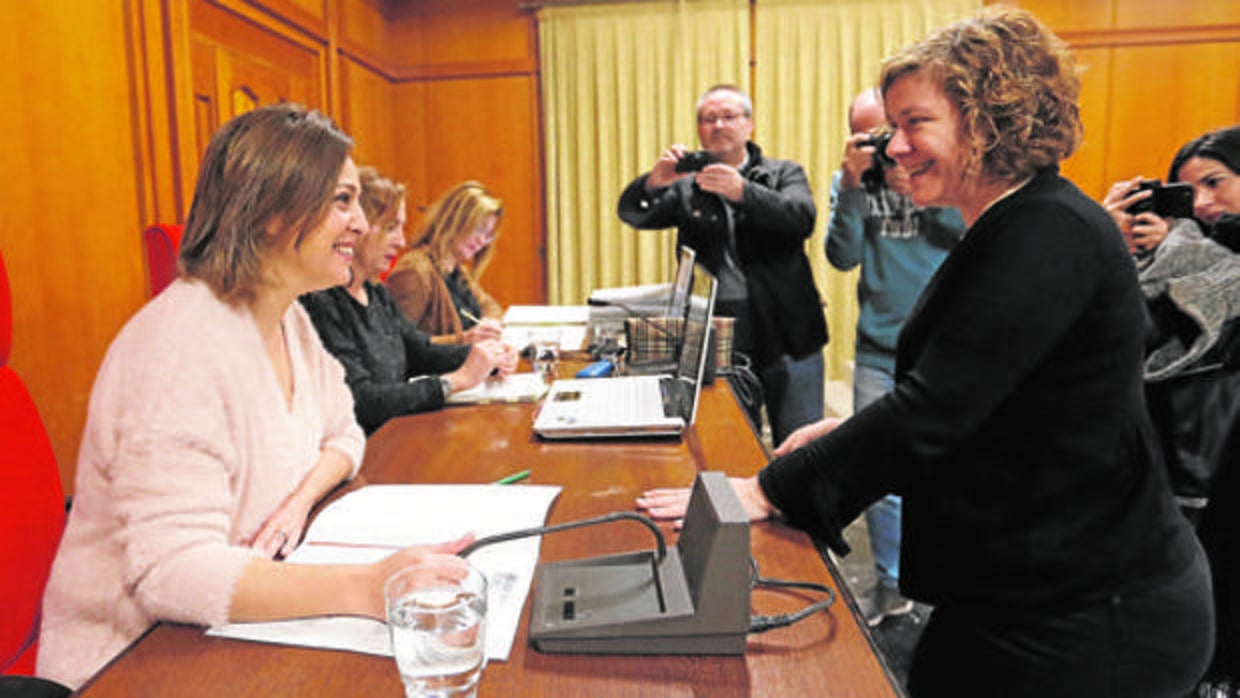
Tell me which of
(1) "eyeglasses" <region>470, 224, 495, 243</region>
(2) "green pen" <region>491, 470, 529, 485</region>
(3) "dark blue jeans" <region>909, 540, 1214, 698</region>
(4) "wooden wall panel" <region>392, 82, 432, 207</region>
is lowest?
(3) "dark blue jeans" <region>909, 540, 1214, 698</region>

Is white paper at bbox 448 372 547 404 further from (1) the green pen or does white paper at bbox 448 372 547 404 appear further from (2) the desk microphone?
(2) the desk microphone

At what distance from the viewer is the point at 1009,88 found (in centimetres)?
91

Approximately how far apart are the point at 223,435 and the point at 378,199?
1292 millimetres

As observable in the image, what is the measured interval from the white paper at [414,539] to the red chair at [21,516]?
392 mm

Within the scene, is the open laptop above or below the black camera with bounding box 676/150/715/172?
below

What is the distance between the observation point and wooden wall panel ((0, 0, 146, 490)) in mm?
2127

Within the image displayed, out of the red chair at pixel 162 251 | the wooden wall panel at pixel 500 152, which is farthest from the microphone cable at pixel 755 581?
the wooden wall panel at pixel 500 152

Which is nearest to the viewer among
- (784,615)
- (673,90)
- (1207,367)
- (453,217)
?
(784,615)

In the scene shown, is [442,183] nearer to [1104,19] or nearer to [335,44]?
[335,44]

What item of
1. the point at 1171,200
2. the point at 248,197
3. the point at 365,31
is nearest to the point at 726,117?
the point at 1171,200

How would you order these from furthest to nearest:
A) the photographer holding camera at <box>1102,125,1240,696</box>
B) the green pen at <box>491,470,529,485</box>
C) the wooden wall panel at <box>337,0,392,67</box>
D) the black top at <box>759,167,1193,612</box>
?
the wooden wall panel at <box>337,0,392,67</box>
the photographer holding camera at <box>1102,125,1240,696</box>
the green pen at <box>491,470,529,485</box>
the black top at <box>759,167,1193,612</box>

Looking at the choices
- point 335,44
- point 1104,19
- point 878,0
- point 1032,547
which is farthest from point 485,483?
point 1104,19

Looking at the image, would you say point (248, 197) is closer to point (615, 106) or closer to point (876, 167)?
point (876, 167)

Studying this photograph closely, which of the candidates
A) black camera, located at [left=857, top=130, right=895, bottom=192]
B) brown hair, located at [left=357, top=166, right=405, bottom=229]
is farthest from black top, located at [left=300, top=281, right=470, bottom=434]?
black camera, located at [left=857, top=130, right=895, bottom=192]
